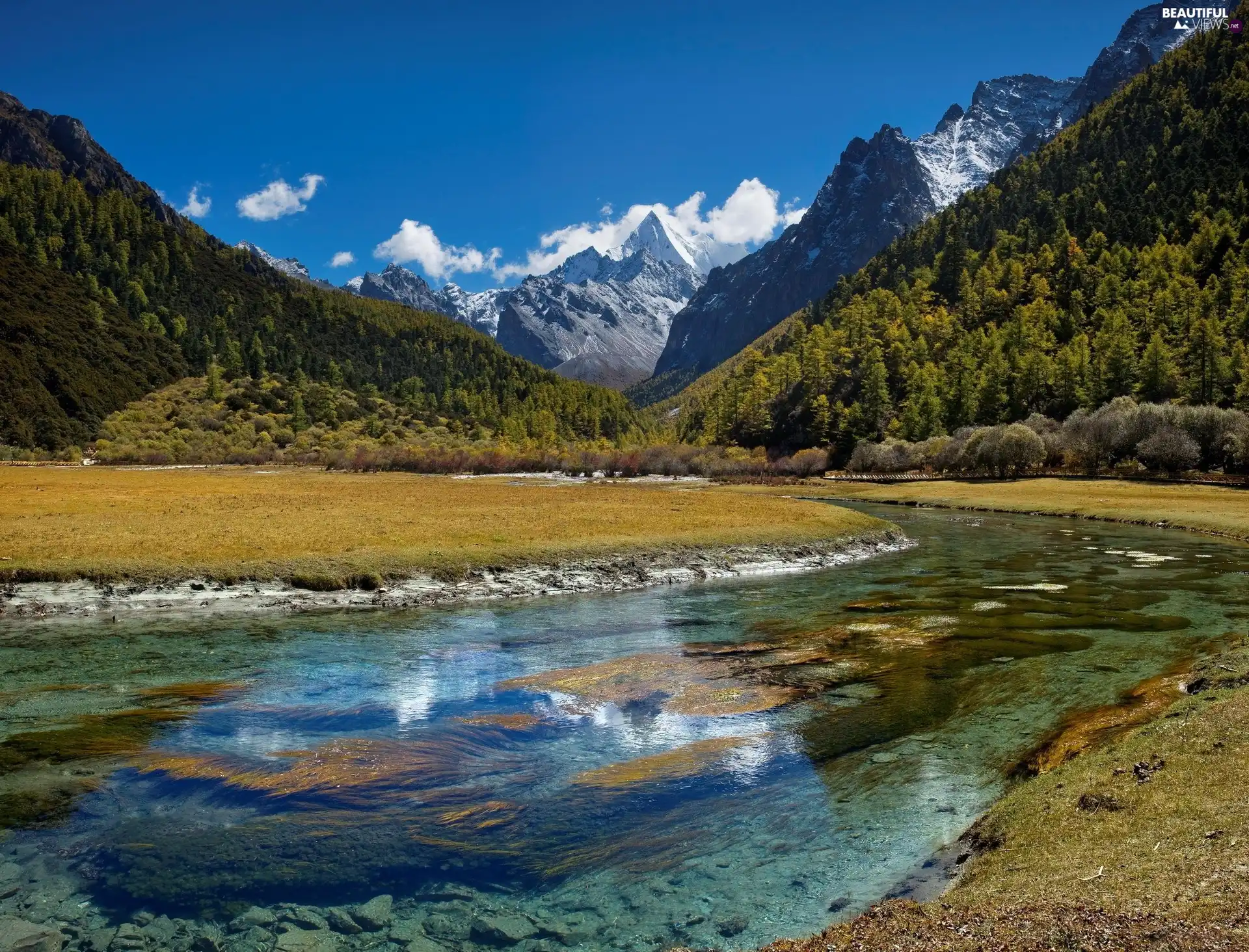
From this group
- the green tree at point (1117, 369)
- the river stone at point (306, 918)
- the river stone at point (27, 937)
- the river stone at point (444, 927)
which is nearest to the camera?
the river stone at point (27, 937)

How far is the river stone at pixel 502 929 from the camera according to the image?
8.94 metres

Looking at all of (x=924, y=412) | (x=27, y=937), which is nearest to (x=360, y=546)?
(x=27, y=937)

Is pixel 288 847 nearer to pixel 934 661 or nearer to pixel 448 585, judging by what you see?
pixel 934 661

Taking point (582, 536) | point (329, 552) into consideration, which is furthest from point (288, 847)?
point (582, 536)

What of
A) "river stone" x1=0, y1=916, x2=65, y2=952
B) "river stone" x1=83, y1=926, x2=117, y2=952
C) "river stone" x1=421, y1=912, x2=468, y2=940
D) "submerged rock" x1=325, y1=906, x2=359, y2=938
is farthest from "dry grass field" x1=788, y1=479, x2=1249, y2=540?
"river stone" x1=0, y1=916, x2=65, y2=952

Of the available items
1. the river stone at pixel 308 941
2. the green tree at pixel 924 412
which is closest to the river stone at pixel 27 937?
the river stone at pixel 308 941

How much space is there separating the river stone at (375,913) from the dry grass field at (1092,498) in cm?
6058

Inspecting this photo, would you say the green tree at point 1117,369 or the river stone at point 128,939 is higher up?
the green tree at point 1117,369

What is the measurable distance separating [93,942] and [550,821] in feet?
20.0

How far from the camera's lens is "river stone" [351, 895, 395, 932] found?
923 cm

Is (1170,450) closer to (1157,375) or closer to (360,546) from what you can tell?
(1157,375)

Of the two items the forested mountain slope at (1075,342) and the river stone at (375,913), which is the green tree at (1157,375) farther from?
the river stone at (375,913)

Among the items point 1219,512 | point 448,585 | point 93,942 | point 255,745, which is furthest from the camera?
point 1219,512

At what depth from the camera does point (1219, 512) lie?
194ft
